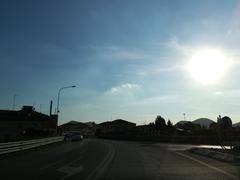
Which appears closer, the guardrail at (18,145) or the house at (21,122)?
the guardrail at (18,145)

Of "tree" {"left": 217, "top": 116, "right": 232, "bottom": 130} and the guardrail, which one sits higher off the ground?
"tree" {"left": 217, "top": 116, "right": 232, "bottom": 130}

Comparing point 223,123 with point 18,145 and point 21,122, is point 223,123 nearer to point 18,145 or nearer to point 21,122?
point 18,145

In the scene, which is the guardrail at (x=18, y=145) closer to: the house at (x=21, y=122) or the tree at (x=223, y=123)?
the tree at (x=223, y=123)

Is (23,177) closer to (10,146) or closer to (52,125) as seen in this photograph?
(10,146)

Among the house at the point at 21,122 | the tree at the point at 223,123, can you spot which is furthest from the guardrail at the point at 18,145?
the house at the point at 21,122

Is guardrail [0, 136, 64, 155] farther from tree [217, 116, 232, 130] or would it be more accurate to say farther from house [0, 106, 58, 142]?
house [0, 106, 58, 142]

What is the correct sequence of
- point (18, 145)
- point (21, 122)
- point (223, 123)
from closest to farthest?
point (18, 145), point (223, 123), point (21, 122)

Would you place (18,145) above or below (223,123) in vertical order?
below

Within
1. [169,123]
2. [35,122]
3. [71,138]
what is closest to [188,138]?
[71,138]

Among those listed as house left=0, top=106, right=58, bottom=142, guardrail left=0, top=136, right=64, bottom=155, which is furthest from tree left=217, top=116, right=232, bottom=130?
house left=0, top=106, right=58, bottom=142

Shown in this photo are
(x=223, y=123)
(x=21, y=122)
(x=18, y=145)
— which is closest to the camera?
(x=18, y=145)

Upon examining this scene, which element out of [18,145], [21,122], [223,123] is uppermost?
[21,122]

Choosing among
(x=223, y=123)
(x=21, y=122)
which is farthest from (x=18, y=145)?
(x=21, y=122)

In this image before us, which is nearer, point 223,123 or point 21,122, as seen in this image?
point 223,123
